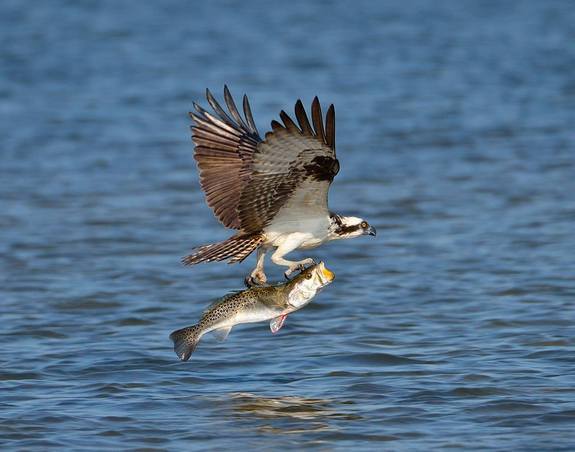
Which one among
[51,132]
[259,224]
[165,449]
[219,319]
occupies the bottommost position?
[165,449]

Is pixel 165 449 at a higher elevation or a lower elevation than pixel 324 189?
lower

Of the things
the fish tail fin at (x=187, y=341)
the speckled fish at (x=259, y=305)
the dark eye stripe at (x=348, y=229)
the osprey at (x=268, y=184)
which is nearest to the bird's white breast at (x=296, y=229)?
the osprey at (x=268, y=184)

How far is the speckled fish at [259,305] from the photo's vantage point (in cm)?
641

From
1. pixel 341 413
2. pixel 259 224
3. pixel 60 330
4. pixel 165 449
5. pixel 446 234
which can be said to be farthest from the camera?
pixel 446 234

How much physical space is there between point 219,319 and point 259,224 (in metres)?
0.67

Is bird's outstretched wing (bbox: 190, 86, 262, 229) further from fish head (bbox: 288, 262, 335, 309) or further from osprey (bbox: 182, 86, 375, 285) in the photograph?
fish head (bbox: 288, 262, 335, 309)

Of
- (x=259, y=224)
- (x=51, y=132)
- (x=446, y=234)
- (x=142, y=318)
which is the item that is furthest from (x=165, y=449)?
(x=51, y=132)

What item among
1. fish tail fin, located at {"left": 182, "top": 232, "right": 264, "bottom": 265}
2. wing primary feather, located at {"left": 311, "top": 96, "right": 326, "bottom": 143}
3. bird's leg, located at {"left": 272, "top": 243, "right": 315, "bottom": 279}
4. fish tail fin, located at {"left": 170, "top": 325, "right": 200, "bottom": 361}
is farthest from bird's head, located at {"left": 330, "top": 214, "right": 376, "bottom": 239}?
fish tail fin, located at {"left": 170, "top": 325, "right": 200, "bottom": 361}

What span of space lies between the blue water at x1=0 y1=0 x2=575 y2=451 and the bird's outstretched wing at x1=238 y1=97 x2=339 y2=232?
3.12ft

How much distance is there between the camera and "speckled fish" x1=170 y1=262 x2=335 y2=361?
6410mm

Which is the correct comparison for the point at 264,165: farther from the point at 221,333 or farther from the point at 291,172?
the point at 221,333

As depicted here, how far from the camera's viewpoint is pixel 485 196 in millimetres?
12102

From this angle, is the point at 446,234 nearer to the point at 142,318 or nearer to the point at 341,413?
the point at 142,318

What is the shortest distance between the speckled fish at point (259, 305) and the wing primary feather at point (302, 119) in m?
0.65
